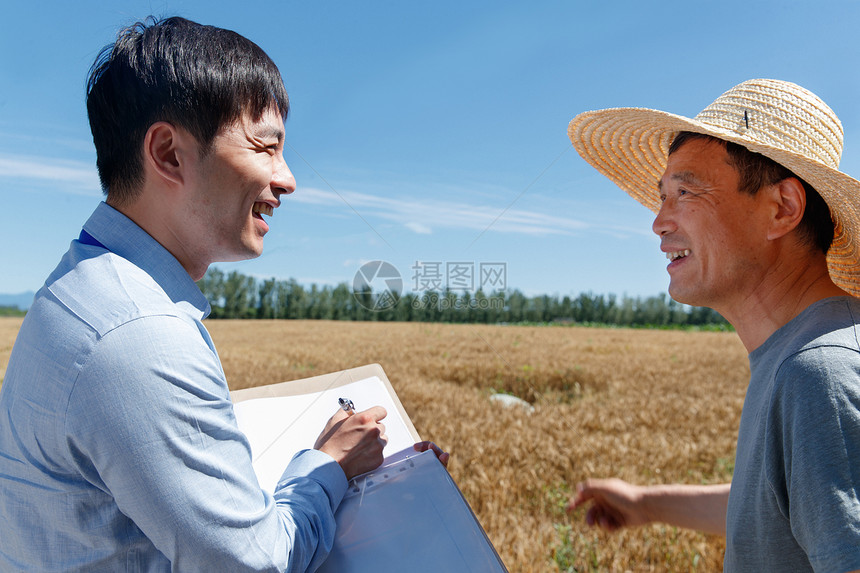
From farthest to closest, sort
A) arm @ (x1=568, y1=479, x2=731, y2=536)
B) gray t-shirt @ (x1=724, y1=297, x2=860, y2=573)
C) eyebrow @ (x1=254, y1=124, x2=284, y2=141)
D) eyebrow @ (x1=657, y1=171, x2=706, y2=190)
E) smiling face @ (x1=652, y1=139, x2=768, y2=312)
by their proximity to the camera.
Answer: arm @ (x1=568, y1=479, x2=731, y2=536), eyebrow @ (x1=657, y1=171, x2=706, y2=190), smiling face @ (x1=652, y1=139, x2=768, y2=312), eyebrow @ (x1=254, y1=124, x2=284, y2=141), gray t-shirt @ (x1=724, y1=297, x2=860, y2=573)

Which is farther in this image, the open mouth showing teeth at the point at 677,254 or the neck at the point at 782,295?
the open mouth showing teeth at the point at 677,254

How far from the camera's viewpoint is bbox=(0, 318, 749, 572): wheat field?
3.52 m

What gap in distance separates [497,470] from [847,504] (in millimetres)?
3806

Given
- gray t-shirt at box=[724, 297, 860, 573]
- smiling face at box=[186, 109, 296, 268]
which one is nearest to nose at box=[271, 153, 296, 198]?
smiling face at box=[186, 109, 296, 268]

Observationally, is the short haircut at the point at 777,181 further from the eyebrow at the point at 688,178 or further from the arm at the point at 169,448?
the arm at the point at 169,448

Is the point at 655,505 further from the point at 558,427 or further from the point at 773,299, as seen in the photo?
the point at 558,427

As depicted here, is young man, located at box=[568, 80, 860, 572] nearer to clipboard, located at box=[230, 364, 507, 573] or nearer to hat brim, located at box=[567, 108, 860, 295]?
hat brim, located at box=[567, 108, 860, 295]

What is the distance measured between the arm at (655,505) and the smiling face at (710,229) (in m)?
0.74

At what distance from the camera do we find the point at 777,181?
169 cm

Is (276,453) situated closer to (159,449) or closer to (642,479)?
(159,449)

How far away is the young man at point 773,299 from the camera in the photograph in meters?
1.17

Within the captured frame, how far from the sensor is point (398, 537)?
4.92 feet

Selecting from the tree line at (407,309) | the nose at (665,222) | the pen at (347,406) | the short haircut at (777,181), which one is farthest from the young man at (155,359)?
the tree line at (407,309)

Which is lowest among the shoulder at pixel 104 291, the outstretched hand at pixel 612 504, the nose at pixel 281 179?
the outstretched hand at pixel 612 504
